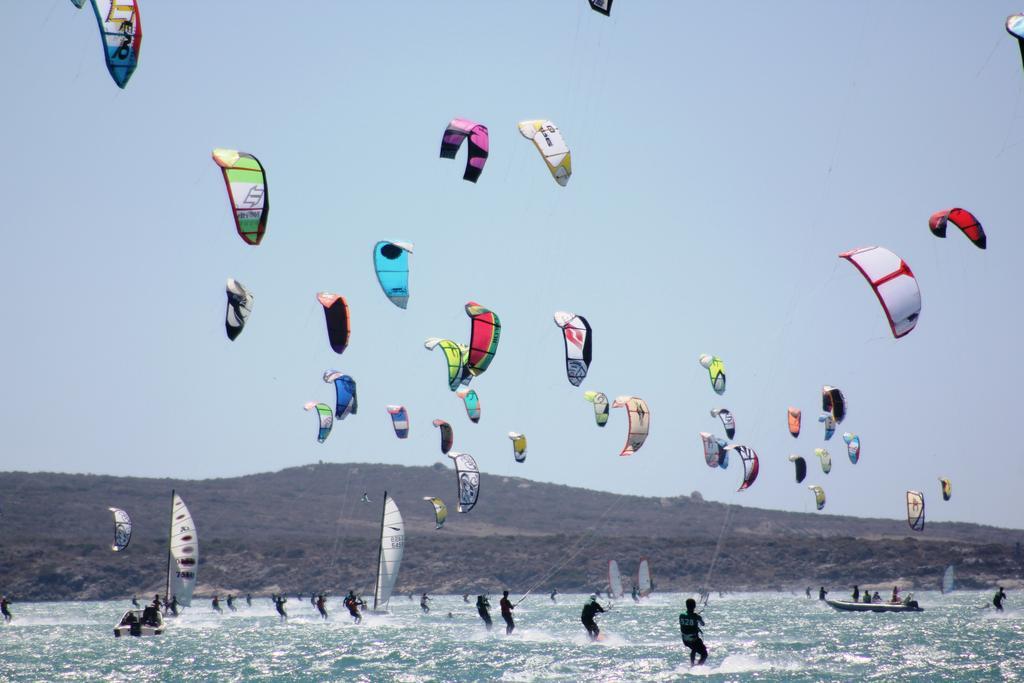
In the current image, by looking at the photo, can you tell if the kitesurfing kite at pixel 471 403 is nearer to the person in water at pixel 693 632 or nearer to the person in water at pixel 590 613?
the person in water at pixel 590 613

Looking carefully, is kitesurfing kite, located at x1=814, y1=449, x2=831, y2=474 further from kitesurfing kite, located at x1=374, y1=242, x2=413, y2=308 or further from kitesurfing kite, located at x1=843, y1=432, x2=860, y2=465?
kitesurfing kite, located at x1=374, y1=242, x2=413, y2=308

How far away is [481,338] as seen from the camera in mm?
27312

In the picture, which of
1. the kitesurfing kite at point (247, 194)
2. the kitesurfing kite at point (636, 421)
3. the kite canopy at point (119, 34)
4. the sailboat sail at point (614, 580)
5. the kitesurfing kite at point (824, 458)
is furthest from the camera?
the sailboat sail at point (614, 580)

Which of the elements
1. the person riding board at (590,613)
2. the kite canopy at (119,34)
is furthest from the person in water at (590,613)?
the kite canopy at (119,34)

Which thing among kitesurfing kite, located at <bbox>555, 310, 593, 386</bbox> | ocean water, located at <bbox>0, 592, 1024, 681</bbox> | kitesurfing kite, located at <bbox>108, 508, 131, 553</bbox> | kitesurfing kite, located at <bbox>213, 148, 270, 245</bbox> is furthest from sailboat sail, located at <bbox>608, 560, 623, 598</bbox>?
kitesurfing kite, located at <bbox>213, 148, 270, 245</bbox>

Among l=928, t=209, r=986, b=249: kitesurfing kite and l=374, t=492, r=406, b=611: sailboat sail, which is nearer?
l=928, t=209, r=986, b=249: kitesurfing kite

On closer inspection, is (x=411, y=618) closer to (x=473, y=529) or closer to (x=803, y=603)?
(x=803, y=603)

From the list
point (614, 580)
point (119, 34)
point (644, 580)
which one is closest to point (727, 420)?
point (614, 580)

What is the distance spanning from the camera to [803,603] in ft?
185

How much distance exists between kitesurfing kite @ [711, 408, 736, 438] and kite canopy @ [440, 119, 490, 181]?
1979 centimetres

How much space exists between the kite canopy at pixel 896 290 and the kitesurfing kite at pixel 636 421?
44.2ft

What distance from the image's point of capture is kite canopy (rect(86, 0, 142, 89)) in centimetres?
1722

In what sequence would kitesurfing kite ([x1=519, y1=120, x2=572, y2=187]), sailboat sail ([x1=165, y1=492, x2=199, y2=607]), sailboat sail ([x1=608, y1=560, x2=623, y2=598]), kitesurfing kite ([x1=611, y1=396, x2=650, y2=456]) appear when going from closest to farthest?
kitesurfing kite ([x1=519, y1=120, x2=572, y2=187]), sailboat sail ([x1=165, y1=492, x2=199, y2=607]), kitesurfing kite ([x1=611, y1=396, x2=650, y2=456]), sailboat sail ([x1=608, y1=560, x2=623, y2=598])

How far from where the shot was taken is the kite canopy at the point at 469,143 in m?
24.1
